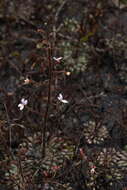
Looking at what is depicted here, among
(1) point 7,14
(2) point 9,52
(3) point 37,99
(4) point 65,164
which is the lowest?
(4) point 65,164

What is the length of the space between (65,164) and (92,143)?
0.32m

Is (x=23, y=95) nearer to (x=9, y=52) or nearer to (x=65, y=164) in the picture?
(x=9, y=52)

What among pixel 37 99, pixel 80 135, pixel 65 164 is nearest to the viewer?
pixel 65 164

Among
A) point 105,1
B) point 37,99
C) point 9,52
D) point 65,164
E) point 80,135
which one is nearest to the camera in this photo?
point 65,164

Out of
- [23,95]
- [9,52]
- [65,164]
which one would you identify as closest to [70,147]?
[65,164]

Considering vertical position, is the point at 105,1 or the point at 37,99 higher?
the point at 105,1

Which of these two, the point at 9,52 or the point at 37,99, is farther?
the point at 9,52

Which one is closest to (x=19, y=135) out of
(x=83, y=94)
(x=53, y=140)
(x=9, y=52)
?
(x=53, y=140)

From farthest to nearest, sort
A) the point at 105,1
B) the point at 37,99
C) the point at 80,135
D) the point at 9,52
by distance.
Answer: the point at 105,1 → the point at 9,52 → the point at 37,99 → the point at 80,135

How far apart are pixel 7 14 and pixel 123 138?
6.19 feet

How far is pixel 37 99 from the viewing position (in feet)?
10.8

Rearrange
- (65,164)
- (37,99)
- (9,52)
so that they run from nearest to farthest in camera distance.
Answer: (65,164) < (37,99) < (9,52)

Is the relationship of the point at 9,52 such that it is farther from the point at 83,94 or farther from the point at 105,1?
the point at 105,1

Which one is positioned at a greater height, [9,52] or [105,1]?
[105,1]
